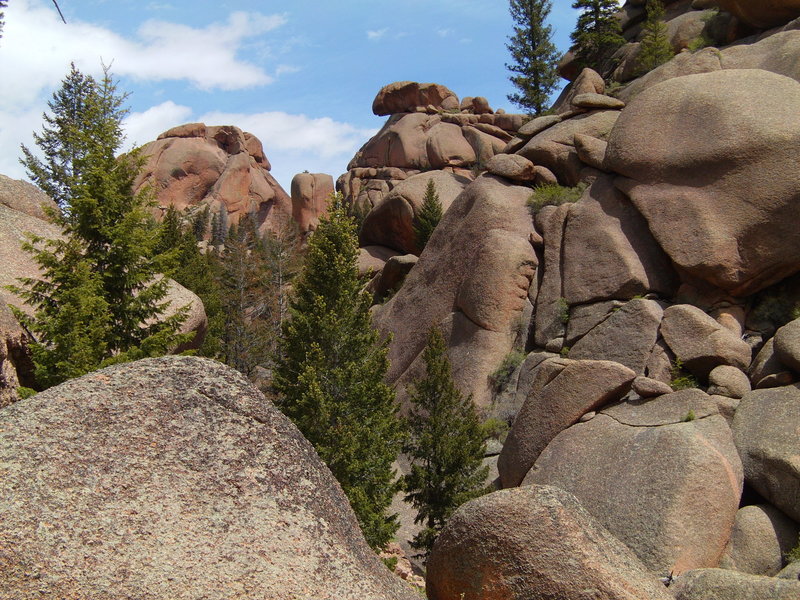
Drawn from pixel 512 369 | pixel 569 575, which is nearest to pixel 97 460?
pixel 569 575

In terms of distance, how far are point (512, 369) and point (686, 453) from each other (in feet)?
34.6

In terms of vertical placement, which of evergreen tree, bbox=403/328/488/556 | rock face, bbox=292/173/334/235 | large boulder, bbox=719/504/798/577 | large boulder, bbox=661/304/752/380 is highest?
rock face, bbox=292/173/334/235

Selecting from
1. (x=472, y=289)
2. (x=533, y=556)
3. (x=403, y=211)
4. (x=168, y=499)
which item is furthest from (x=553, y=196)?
(x=168, y=499)

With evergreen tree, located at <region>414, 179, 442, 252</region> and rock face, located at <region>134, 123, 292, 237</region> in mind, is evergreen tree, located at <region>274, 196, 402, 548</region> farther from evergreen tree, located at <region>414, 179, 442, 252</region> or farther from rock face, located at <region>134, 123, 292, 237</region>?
rock face, located at <region>134, 123, 292, 237</region>

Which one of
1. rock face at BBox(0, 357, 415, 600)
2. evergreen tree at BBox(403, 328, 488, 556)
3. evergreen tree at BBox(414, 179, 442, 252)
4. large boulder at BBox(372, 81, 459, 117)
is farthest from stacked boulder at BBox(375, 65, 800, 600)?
large boulder at BBox(372, 81, 459, 117)

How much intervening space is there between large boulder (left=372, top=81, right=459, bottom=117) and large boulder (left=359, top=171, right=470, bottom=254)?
2516cm

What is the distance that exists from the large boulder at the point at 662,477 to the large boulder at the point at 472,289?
8.14m

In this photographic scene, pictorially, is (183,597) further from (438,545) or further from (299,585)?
(438,545)

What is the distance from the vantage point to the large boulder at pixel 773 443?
59.3 feet

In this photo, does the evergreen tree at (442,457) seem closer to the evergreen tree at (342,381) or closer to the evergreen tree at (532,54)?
the evergreen tree at (342,381)

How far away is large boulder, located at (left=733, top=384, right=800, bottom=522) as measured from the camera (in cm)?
1808

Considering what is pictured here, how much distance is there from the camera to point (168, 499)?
4.88m

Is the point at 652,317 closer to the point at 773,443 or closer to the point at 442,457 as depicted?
the point at 773,443

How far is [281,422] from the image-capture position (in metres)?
5.78
